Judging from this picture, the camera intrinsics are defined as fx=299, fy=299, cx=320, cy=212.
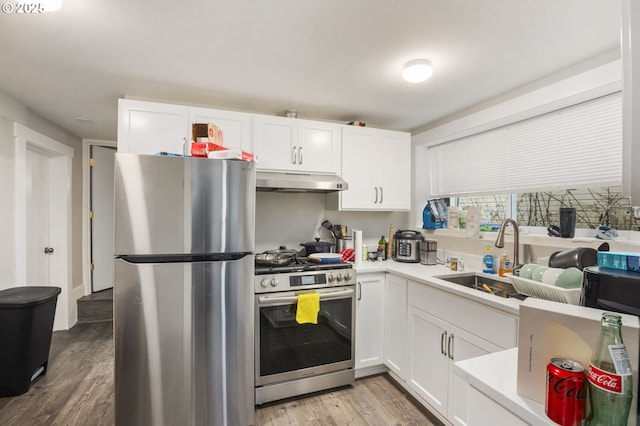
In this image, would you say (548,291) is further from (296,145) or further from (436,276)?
(296,145)

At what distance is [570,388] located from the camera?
1.94ft

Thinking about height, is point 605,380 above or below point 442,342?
above

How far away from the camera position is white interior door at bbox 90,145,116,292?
382 centimetres

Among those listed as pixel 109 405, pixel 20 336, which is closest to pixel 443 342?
pixel 109 405

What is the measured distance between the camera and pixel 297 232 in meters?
2.84

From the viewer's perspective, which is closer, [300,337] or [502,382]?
[502,382]

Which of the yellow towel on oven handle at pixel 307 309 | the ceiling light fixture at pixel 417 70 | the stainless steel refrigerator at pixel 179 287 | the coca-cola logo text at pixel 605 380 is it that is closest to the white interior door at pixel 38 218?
the stainless steel refrigerator at pixel 179 287

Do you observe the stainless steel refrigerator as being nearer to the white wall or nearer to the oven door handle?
the oven door handle

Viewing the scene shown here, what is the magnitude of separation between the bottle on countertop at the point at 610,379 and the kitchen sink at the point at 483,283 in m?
1.50

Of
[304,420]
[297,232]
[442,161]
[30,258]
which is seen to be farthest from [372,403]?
[30,258]

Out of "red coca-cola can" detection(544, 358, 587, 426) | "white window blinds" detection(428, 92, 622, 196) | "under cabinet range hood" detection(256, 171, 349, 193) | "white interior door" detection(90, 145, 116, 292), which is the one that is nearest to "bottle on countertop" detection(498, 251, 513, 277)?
"white window blinds" detection(428, 92, 622, 196)

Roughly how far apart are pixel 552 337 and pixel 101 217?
465cm

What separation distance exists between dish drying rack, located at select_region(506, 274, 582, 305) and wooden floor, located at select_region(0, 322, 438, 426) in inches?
49.3

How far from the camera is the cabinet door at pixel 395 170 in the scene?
2846 millimetres
